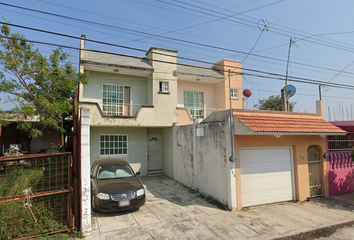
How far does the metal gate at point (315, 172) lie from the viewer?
27.5 ft

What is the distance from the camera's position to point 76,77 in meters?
9.23

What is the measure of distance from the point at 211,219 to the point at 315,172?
5.51 meters

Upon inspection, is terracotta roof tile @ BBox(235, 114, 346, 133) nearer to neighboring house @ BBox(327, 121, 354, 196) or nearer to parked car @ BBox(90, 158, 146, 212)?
neighboring house @ BBox(327, 121, 354, 196)

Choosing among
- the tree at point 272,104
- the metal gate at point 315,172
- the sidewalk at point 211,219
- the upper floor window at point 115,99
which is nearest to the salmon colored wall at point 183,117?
the upper floor window at point 115,99

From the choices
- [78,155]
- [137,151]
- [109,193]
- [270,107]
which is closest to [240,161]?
[109,193]

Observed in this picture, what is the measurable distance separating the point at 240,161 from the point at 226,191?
1168mm

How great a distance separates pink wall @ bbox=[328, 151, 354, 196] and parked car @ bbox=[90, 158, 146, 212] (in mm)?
8180

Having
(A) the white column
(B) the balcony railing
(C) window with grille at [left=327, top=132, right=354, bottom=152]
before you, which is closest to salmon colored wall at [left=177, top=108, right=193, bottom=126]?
(B) the balcony railing

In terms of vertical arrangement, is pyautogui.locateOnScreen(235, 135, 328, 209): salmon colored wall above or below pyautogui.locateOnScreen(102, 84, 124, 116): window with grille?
below

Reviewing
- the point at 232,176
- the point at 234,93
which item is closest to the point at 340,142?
the point at 232,176

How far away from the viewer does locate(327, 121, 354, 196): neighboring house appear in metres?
8.77

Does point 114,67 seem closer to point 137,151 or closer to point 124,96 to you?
point 124,96

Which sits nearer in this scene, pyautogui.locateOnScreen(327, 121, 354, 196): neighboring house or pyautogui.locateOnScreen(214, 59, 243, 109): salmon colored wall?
pyautogui.locateOnScreen(327, 121, 354, 196): neighboring house

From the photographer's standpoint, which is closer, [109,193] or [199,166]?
[109,193]
